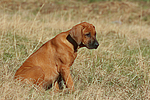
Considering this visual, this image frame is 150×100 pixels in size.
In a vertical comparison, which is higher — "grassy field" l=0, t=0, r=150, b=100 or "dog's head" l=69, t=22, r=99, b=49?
"dog's head" l=69, t=22, r=99, b=49

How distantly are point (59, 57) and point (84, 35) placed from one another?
0.65 m

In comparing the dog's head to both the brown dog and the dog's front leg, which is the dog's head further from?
the dog's front leg

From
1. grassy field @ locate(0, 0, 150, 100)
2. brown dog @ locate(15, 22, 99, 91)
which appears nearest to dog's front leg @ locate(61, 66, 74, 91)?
brown dog @ locate(15, 22, 99, 91)

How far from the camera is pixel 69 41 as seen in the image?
4.57 m

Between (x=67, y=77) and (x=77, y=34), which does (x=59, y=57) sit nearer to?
(x=67, y=77)

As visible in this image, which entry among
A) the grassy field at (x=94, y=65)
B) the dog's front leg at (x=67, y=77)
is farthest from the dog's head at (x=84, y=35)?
the grassy field at (x=94, y=65)

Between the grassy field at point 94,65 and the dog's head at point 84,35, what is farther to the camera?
the dog's head at point 84,35

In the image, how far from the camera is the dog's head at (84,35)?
14.3 feet

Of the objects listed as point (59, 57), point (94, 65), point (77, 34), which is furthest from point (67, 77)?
point (94, 65)

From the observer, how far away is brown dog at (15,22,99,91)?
14.3 feet

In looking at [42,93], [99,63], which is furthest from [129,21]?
[42,93]

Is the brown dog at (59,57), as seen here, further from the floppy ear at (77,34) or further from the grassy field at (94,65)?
the grassy field at (94,65)

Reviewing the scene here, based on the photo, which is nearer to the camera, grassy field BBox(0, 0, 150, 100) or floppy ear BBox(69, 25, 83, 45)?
grassy field BBox(0, 0, 150, 100)

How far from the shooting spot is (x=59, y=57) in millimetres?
4516
